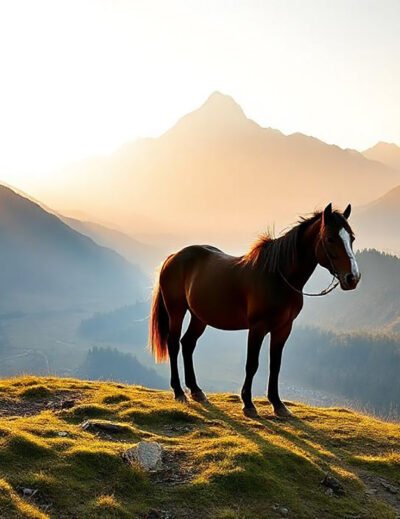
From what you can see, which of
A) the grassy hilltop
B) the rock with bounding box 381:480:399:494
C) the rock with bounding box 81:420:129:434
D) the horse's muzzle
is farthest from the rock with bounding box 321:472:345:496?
the rock with bounding box 81:420:129:434

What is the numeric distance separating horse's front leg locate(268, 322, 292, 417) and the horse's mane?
128 cm

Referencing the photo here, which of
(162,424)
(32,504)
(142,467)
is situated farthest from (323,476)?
(32,504)

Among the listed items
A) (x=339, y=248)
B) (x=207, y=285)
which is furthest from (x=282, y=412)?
(x=339, y=248)

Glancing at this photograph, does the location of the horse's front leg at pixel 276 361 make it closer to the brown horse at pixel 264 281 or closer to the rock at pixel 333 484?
the brown horse at pixel 264 281

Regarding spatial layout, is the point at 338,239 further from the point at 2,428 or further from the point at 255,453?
the point at 2,428

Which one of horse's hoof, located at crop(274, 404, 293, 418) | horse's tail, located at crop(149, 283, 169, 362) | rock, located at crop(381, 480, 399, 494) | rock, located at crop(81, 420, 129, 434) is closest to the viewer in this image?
rock, located at crop(381, 480, 399, 494)

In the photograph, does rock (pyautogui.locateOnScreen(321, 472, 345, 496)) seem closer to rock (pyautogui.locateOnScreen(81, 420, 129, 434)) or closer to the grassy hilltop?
the grassy hilltop

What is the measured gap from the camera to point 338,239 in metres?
9.19

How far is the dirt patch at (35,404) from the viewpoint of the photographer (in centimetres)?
1016

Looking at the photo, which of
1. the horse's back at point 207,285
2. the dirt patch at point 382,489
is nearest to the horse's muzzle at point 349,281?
the horse's back at point 207,285

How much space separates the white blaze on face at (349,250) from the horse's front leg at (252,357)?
2.15 m

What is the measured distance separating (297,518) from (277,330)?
4.49m

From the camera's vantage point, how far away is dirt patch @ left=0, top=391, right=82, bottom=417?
33.3ft

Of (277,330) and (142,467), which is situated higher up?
(277,330)
